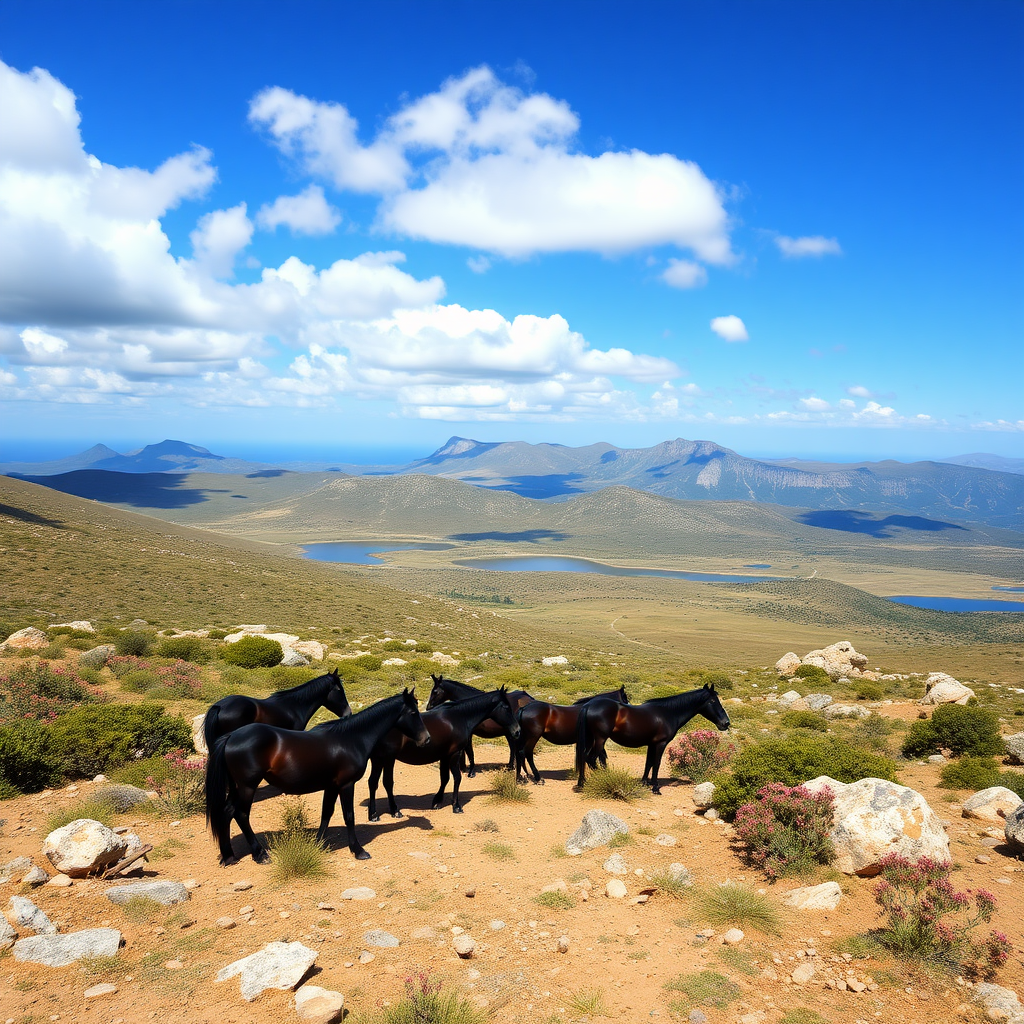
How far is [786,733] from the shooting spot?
57.6ft

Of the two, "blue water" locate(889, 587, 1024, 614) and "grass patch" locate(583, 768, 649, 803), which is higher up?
"grass patch" locate(583, 768, 649, 803)

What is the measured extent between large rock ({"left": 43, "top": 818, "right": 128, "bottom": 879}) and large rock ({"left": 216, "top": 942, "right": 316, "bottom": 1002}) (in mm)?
2682

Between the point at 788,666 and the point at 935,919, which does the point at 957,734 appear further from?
the point at 788,666

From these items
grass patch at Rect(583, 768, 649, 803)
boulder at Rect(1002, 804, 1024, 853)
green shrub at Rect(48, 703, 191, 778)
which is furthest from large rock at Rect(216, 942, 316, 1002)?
boulder at Rect(1002, 804, 1024, 853)

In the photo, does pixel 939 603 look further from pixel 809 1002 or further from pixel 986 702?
pixel 809 1002

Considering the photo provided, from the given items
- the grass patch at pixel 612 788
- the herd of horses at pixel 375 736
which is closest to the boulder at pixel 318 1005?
the herd of horses at pixel 375 736

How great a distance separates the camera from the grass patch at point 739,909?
691cm

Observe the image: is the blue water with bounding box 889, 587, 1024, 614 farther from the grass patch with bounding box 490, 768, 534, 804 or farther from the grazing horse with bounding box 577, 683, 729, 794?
the grass patch with bounding box 490, 768, 534, 804

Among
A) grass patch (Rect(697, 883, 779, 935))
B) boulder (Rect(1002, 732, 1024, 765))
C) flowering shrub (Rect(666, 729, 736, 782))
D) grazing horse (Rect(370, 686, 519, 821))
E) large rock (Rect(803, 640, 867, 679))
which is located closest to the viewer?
grass patch (Rect(697, 883, 779, 935))

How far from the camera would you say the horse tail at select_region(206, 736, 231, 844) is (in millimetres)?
8078

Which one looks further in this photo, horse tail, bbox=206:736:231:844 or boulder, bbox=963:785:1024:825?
boulder, bbox=963:785:1024:825

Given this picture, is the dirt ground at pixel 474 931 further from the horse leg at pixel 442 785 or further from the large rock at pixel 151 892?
the horse leg at pixel 442 785

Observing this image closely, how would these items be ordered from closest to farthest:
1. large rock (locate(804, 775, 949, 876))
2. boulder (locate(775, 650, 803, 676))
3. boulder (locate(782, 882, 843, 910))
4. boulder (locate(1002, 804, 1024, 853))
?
boulder (locate(782, 882, 843, 910)) < large rock (locate(804, 775, 949, 876)) < boulder (locate(1002, 804, 1024, 853)) < boulder (locate(775, 650, 803, 676))

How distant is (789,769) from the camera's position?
10.5 m
